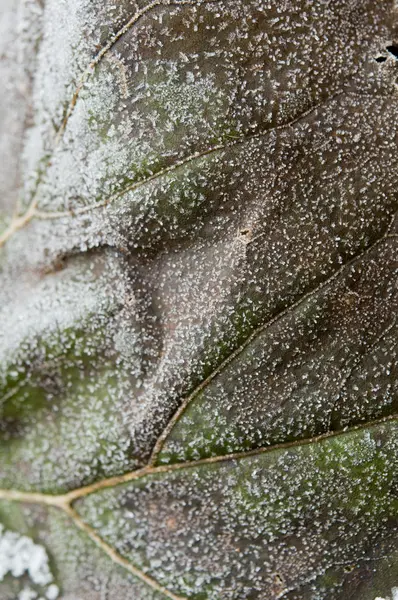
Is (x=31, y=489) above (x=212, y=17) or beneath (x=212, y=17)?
beneath

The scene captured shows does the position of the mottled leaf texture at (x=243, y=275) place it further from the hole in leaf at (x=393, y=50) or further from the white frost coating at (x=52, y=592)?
the white frost coating at (x=52, y=592)

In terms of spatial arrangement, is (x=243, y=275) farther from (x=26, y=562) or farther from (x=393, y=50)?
(x=26, y=562)

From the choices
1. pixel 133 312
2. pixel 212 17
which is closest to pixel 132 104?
pixel 212 17

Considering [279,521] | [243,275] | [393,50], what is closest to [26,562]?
[279,521]

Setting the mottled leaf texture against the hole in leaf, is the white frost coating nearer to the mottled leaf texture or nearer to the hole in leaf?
the mottled leaf texture

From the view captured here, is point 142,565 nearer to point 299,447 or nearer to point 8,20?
point 299,447

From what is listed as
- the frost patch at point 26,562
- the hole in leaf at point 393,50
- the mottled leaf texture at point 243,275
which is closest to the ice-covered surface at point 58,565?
the frost patch at point 26,562

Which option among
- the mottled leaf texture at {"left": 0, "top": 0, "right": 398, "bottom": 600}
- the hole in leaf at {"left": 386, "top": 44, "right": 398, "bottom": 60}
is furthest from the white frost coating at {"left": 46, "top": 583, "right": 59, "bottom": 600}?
the hole in leaf at {"left": 386, "top": 44, "right": 398, "bottom": 60}
